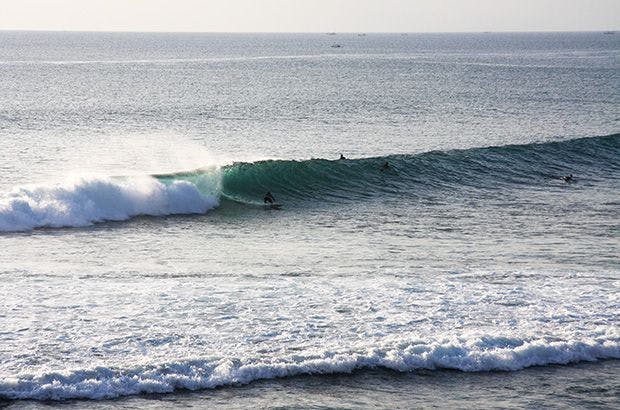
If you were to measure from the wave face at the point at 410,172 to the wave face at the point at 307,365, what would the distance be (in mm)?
17644

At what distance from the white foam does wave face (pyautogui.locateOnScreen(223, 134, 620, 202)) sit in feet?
7.80

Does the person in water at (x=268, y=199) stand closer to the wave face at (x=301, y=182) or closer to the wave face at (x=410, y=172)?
the wave face at (x=301, y=182)

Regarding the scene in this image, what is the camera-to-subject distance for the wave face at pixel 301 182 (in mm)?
27594

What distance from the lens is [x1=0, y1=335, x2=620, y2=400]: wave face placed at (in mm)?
13234

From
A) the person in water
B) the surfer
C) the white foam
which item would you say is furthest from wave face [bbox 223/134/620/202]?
the white foam

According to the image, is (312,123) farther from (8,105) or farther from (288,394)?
(288,394)

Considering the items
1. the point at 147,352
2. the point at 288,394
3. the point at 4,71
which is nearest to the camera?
the point at 288,394

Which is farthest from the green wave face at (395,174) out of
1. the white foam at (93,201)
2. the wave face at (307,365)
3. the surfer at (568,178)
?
the wave face at (307,365)

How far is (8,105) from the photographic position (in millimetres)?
70500

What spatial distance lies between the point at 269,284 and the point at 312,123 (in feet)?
130

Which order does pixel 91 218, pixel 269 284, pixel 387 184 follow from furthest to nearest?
pixel 387 184
pixel 91 218
pixel 269 284

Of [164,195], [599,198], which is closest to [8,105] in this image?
[164,195]

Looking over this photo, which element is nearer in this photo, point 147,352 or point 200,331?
point 147,352

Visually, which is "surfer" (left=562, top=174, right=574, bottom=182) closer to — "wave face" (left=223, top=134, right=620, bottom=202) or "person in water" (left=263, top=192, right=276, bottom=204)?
"wave face" (left=223, top=134, right=620, bottom=202)
